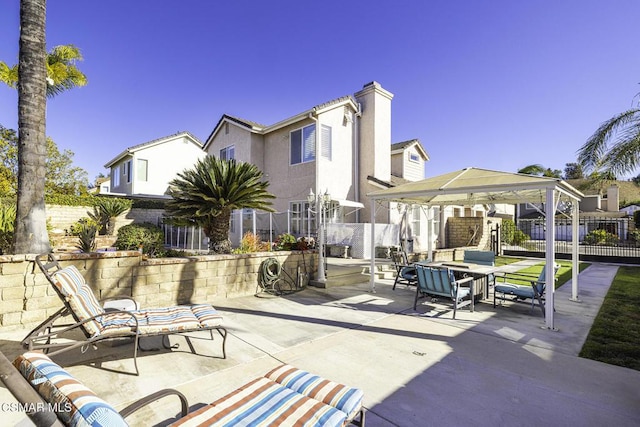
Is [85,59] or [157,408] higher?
[85,59]

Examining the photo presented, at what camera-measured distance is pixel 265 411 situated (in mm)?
2238

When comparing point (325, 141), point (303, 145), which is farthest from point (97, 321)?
point (303, 145)

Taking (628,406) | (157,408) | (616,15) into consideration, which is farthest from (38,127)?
(616,15)

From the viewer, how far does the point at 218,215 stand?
28.9 feet

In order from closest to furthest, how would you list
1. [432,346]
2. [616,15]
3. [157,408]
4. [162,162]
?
[157,408] < [432,346] < [616,15] < [162,162]

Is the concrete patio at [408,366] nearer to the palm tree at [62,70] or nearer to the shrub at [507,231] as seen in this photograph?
the palm tree at [62,70]

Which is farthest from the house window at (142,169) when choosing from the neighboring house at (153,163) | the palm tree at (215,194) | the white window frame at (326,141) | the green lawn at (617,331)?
the green lawn at (617,331)

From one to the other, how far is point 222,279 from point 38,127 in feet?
15.9

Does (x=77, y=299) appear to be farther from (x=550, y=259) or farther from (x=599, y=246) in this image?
(x=599, y=246)

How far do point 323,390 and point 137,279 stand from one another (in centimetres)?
559

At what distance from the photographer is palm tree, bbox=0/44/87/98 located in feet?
51.9

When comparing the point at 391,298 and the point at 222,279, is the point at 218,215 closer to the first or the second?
the point at 222,279

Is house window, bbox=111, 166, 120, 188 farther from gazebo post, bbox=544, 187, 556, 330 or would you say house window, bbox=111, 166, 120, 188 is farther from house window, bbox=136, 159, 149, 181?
gazebo post, bbox=544, 187, 556, 330

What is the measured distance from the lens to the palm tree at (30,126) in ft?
18.7
